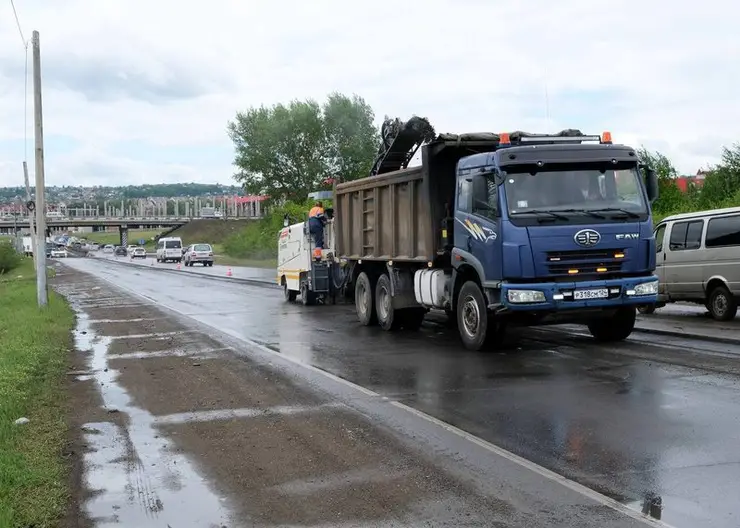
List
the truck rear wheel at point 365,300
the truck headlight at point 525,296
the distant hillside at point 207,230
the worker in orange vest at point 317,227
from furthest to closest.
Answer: the distant hillside at point 207,230, the worker in orange vest at point 317,227, the truck rear wheel at point 365,300, the truck headlight at point 525,296

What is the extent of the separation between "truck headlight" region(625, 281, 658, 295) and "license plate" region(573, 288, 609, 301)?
0.37 meters

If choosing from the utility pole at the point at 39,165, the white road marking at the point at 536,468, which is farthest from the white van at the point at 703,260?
the utility pole at the point at 39,165

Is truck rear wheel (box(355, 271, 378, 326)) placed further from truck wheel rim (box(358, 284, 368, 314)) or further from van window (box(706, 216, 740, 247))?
van window (box(706, 216, 740, 247))

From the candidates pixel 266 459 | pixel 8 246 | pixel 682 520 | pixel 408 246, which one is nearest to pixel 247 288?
pixel 408 246

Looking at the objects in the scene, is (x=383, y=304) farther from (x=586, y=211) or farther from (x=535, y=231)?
(x=586, y=211)

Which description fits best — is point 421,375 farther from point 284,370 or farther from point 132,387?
point 132,387

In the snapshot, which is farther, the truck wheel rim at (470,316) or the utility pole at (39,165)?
the utility pole at (39,165)

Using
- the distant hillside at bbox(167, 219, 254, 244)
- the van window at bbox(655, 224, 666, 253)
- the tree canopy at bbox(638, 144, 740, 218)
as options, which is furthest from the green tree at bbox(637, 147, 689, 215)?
the distant hillside at bbox(167, 219, 254, 244)

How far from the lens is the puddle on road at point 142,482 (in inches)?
207

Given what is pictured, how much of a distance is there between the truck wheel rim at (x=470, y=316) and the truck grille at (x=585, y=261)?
4.99 feet

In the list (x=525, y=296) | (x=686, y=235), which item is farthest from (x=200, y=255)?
(x=525, y=296)

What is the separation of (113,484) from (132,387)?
4.40m

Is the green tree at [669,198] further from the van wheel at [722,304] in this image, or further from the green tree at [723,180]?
the van wheel at [722,304]

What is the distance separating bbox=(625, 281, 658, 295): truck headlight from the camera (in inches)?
446
